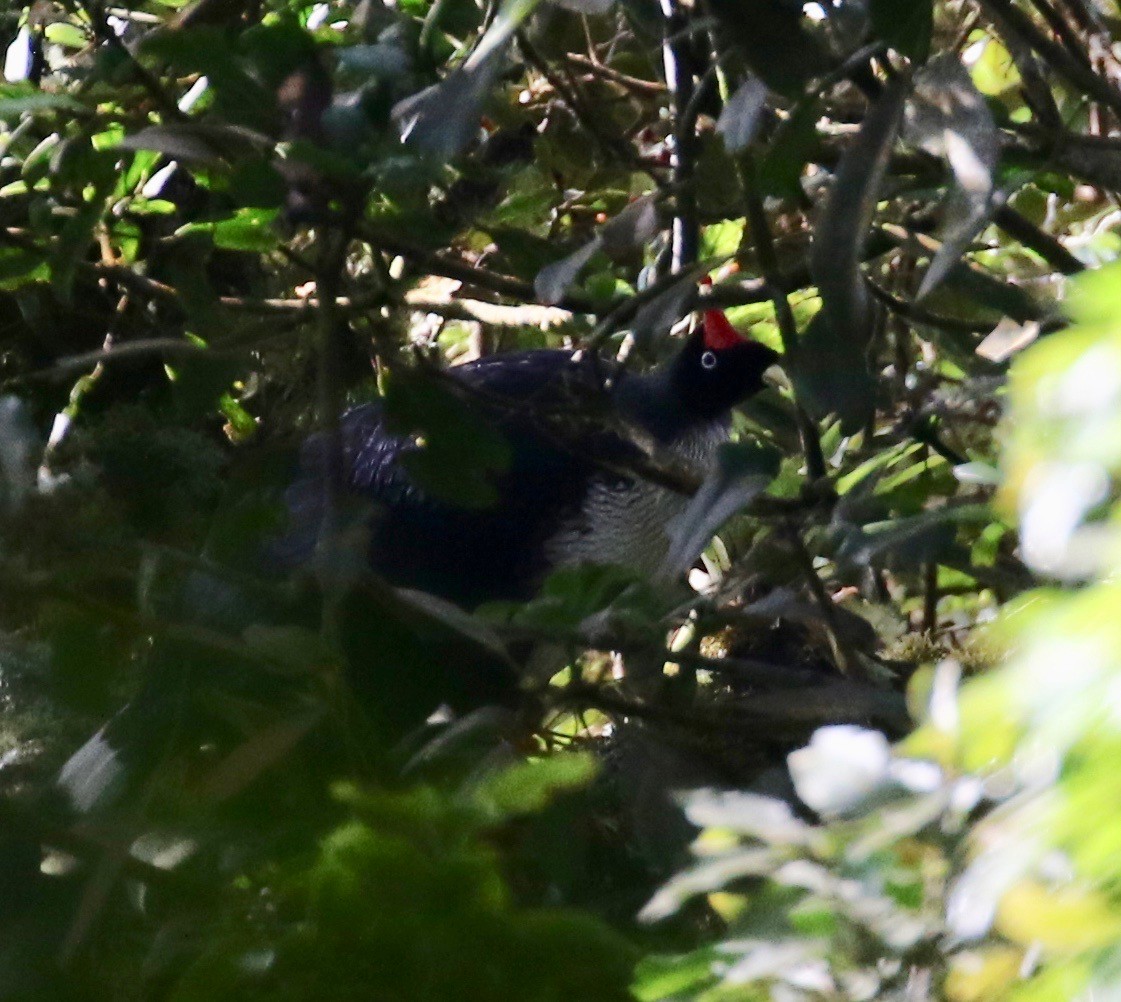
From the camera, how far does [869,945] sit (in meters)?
0.64

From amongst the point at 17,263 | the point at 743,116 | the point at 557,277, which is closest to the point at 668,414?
the point at 17,263

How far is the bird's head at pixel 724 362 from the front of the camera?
8.51 feet

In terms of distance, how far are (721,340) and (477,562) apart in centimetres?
50

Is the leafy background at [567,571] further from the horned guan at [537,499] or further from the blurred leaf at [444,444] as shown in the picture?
the horned guan at [537,499]

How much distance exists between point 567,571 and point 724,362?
4.99 feet

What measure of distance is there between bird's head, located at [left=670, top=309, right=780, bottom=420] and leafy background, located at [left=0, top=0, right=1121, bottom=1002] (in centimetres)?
48

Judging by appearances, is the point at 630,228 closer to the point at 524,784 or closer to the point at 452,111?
the point at 452,111

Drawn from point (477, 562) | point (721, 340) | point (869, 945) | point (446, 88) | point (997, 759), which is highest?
point (446, 88)

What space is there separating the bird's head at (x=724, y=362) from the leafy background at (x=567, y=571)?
0.48 metres

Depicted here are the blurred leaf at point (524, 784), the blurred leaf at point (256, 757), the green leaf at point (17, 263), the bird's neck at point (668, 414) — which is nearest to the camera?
the blurred leaf at point (524, 784)

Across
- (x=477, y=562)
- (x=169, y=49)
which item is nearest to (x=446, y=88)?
(x=169, y=49)

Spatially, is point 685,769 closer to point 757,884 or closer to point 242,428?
point 757,884

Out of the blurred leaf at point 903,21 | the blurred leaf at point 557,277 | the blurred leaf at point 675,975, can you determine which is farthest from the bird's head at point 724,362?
the blurred leaf at point 675,975

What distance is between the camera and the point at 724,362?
8.61ft
